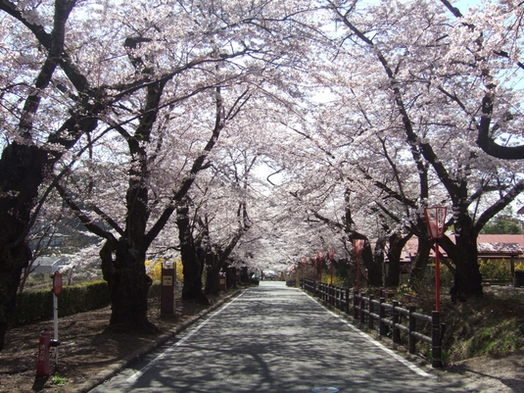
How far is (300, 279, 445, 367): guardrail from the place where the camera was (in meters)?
9.61

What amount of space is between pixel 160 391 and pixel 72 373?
1.81 m

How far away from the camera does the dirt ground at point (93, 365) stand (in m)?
7.88

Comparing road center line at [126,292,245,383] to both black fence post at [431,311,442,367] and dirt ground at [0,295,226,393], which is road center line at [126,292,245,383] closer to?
dirt ground at [0,295,226,393]

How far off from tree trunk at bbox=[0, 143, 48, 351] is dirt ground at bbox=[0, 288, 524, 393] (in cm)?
97

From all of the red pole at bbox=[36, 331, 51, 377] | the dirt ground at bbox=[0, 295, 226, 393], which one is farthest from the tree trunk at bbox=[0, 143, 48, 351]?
the dirt ground at bbox=[0, 295, 226, 393]

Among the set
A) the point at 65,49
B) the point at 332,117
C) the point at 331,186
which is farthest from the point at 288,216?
the point at 65,49

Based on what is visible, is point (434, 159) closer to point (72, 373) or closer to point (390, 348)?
point (390, 348)

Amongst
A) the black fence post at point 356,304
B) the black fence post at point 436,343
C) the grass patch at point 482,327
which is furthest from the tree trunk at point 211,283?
the black fence post at point 436,343

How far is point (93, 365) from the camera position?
955cm

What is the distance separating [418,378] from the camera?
8727 mm

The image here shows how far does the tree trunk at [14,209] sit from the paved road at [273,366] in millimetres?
1894

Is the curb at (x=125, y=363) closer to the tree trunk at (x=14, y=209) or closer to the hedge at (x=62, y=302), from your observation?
the tree trunk at (x=14, y=209)

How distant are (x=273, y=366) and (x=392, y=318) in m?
3.73

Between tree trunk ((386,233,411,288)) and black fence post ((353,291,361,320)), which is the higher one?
tree trunk ((386,233,411,288))
